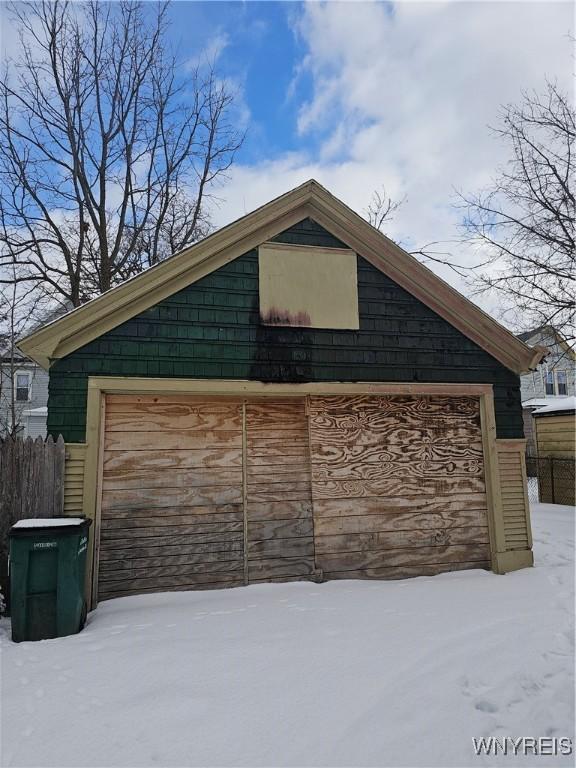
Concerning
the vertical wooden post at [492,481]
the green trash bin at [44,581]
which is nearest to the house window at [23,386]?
the green trash bin at [44,581]

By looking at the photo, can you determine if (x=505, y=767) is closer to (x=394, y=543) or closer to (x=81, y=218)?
(x=394, y=543)

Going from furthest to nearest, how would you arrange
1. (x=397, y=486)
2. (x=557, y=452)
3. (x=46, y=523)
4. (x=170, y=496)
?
(x=557, y=452) → (x=397, y=486) → (x=170, y=496) → (x=46, y=523)

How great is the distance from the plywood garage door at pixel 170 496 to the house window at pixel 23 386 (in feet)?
67.2

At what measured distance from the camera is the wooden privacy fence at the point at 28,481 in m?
5.14

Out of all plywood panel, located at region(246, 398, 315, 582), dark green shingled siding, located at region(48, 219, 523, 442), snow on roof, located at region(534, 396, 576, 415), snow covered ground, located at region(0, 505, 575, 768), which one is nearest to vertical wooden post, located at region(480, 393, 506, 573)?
dark green shingled siding, located at region(48, 219, 523, 442)

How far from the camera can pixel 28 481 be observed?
519 cm

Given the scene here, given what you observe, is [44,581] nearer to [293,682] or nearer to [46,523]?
[46,523]

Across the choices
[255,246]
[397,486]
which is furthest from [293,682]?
[255,246]

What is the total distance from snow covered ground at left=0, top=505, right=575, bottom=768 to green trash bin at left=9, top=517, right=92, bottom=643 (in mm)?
225

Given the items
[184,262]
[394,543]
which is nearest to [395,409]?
[394,543]

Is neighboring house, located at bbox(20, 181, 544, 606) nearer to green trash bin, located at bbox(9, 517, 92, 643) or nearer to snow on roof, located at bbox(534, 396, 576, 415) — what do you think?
green trash bin, located at bbox(9, 517, 92, 643)

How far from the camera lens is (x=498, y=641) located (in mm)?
4172

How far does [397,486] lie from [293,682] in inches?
137

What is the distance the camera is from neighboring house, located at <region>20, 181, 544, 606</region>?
18.4 ft
